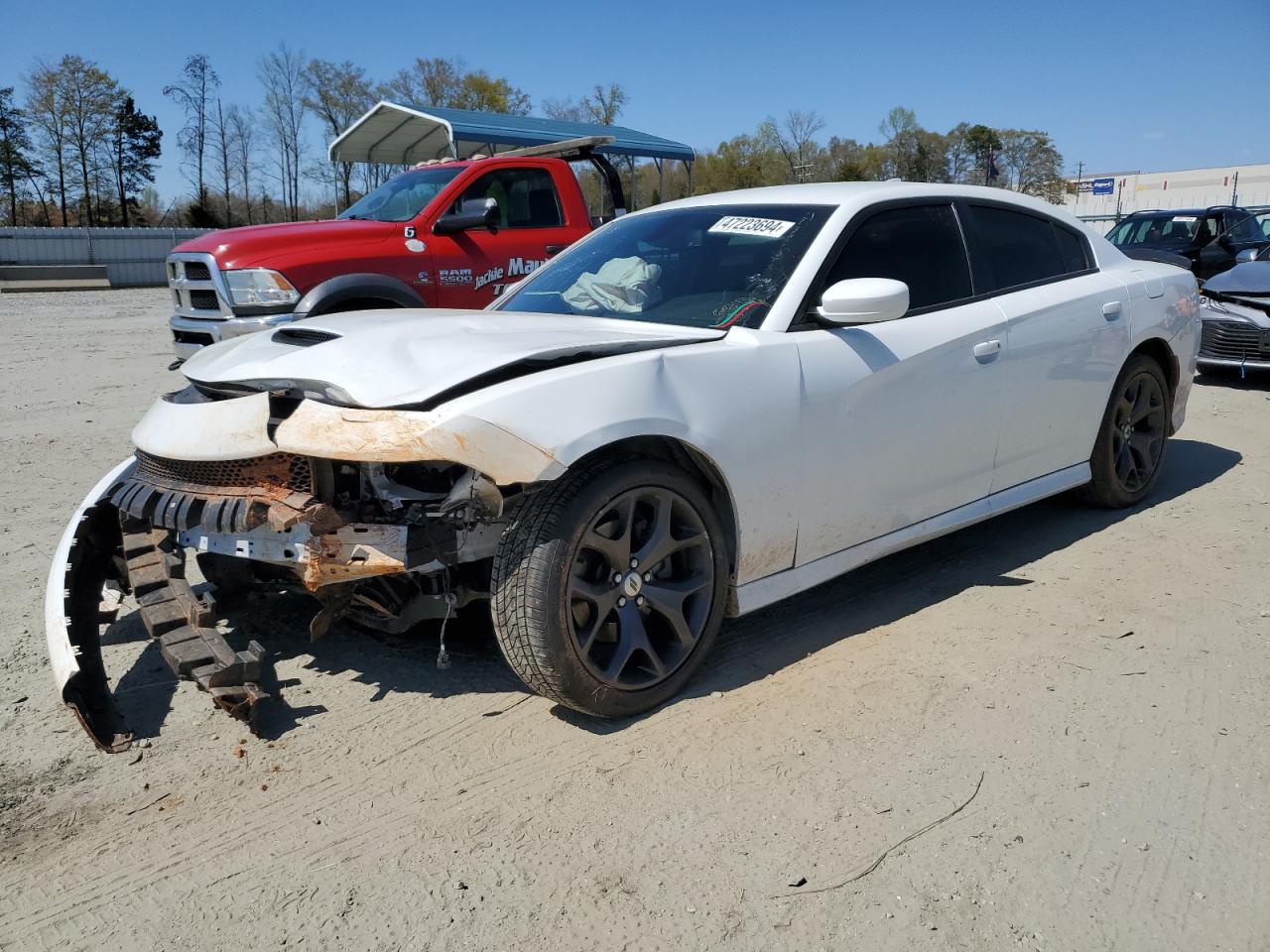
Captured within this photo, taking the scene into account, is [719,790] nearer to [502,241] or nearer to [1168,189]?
[502,241]

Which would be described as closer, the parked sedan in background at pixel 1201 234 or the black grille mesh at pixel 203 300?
the black grille mesh at pixel 203 300

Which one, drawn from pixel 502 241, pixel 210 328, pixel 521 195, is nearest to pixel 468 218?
pixel 502 241

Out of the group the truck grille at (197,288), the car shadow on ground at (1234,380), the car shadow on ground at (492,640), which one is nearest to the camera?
the car shadow on ground at (492,640)

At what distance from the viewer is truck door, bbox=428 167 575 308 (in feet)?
26.5

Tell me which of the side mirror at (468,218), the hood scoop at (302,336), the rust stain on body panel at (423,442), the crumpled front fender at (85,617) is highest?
the side mirror at (468,218)

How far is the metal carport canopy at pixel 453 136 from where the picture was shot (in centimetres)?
1562

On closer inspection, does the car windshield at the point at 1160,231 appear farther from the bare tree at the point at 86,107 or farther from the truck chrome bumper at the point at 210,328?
the bare tree at the point at 86,107

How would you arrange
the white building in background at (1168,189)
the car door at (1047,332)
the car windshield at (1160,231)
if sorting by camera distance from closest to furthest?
the car door at (1047,332), the car windshield at (1160,231), the white building in background at (1168,189)

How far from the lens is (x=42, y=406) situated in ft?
25.9

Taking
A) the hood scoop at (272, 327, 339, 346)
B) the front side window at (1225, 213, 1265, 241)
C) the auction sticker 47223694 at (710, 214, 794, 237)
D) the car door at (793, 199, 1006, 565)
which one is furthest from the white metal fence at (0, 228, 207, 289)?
the car door at (793, 199, 1006, 565)

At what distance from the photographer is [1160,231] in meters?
15.3

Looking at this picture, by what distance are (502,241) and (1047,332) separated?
5243 mm

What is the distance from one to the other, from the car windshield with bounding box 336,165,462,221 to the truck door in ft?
1.07

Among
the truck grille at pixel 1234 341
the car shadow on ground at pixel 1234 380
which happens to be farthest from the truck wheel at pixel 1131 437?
the car shadow on ground at pixel 1234 380
